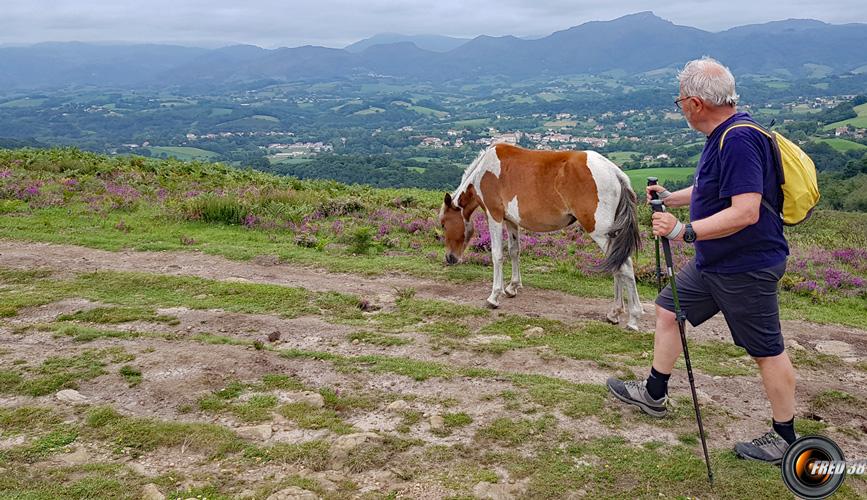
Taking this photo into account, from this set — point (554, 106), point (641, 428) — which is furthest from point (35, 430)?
point (554, 106)

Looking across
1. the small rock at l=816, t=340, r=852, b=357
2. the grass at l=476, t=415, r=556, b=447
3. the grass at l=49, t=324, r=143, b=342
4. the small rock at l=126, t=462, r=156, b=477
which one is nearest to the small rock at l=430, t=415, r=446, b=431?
the grass at l=476, t=415, r=556, b=447

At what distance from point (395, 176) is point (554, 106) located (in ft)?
385

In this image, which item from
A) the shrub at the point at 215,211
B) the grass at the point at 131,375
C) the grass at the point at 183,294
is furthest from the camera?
the shrub at the point at 215,211

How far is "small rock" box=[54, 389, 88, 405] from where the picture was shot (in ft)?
16.7

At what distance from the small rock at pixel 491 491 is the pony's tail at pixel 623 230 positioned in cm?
437

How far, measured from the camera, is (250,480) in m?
3.98

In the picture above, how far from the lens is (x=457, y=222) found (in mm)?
9836

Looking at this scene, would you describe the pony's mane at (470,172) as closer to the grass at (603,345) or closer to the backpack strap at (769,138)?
the grass at (603,345)

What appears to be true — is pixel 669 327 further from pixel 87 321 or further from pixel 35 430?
pixel 87 321

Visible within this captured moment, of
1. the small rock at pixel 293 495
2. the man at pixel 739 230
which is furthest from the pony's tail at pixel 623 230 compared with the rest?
the small rock at pixel 293 495

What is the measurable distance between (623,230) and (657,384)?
10.0 feet

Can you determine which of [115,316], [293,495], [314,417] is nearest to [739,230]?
[293,495]

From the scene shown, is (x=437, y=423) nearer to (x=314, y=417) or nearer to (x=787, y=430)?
(x=314, y=417)

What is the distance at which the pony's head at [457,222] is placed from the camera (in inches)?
377
